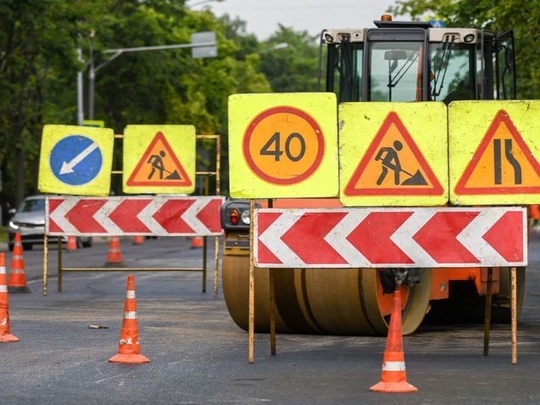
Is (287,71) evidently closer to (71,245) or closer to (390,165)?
(71,245)

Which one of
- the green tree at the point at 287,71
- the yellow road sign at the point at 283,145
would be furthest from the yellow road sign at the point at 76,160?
the green tree at the point at 287,71

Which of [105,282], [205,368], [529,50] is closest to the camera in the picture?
[205,368]

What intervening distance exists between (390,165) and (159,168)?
9.36 metres

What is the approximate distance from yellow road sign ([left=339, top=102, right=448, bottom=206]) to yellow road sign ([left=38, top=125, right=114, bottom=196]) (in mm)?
9096

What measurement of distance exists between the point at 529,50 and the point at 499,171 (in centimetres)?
1713

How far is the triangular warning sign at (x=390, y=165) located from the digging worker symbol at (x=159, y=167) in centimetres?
926

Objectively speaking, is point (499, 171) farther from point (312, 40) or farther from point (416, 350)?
point (312, 40)

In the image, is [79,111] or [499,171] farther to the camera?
[79,111]

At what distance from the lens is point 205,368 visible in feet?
38.6

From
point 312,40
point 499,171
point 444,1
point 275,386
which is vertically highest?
point 312,40

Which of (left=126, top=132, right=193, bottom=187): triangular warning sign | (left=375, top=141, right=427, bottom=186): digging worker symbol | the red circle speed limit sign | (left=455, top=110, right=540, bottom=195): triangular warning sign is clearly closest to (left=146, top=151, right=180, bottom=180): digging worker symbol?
(left=126, top=132, right=193, bottom=187): triangular warning sign

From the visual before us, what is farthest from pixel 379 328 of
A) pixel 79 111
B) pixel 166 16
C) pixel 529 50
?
pixel 166 16

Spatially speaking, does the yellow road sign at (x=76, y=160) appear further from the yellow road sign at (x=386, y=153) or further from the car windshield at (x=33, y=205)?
the car windshield at (x=33, y=205)

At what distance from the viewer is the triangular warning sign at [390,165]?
12.2 metres
